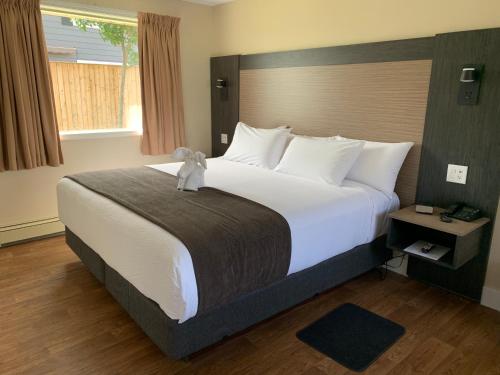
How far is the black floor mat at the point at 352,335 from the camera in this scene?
6.50 ft

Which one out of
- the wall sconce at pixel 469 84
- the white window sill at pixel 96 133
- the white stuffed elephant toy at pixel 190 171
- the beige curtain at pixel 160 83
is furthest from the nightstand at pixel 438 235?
the white window sill at pixel 96 133

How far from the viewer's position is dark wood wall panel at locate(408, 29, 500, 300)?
7.58ft

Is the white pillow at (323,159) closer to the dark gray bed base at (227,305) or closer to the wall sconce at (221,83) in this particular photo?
the dark gray bed base at (227,305)

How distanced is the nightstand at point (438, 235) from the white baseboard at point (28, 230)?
3.03 meters

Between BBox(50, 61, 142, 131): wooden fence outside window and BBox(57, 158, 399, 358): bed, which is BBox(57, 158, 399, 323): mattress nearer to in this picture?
BBox(57, 158, 399, 358): bed

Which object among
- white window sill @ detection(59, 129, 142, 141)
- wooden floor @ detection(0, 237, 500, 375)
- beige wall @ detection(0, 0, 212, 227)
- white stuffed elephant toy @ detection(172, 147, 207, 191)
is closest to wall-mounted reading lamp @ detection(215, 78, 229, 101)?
beige wall @ detection(0, 0, 212, 227)

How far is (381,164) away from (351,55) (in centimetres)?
96

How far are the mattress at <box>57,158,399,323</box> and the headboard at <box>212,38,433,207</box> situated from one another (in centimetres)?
53

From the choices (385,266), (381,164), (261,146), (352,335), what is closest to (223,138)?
(261,146)

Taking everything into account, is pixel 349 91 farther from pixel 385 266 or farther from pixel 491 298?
pixel 491 298

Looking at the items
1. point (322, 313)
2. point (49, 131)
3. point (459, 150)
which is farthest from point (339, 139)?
point (49, 131)

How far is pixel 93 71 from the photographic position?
3.78 meters

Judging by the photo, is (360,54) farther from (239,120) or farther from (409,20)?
(239,120)

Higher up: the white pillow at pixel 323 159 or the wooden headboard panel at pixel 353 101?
the wooden headboard panel at pixel 353 101
